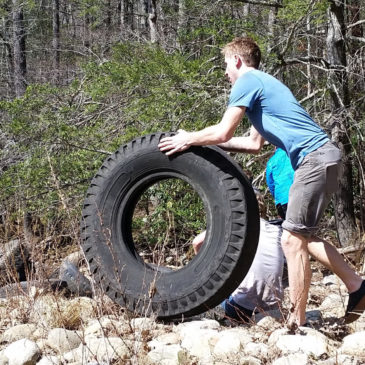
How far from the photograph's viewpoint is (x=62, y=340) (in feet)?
11.8

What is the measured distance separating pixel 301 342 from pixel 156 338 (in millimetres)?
964

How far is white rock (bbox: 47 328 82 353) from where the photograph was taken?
3.56 metres

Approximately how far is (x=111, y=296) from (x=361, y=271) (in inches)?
116

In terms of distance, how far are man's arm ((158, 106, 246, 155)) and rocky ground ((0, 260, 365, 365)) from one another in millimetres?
1087

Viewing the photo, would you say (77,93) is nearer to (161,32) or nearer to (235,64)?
(161,32)

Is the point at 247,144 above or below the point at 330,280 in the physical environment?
above

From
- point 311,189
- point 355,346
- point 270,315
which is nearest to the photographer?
point 355,346

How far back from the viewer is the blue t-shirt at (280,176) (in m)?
4.21

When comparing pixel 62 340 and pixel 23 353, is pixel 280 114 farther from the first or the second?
pixel 23 353

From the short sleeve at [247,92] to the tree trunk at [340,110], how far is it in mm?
3052

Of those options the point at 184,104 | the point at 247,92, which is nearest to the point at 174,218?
the point at 184,104

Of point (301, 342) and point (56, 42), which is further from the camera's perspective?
point (56, 42)

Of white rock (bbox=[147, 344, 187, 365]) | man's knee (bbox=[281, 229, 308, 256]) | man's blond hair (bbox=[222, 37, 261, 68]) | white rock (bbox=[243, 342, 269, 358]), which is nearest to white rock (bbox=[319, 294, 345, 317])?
man's knee (bbox=[281, 229, 308, 256])

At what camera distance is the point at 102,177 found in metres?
4.23
